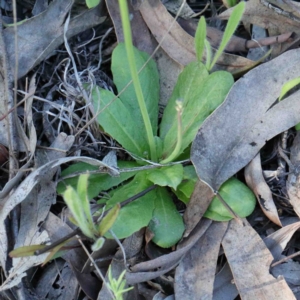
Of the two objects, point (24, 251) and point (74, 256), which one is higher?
point (24, 251)

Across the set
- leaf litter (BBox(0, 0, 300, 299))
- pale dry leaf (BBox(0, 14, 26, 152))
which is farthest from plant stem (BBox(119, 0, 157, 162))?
pale dry leaf (BBox(0, 14, 26, 152))

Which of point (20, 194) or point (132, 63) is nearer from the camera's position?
point (132, 63)

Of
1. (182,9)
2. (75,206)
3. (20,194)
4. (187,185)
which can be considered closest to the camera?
(75,206)

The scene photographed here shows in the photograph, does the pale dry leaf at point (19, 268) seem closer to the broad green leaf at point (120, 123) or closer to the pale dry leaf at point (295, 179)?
the broad green leaf at point (120, 123)

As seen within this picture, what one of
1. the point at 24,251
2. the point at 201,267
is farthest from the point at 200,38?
the point at 24,251

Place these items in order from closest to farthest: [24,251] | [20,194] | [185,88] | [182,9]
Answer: [24,251] < [20,194] < [185,88] < [182,9]

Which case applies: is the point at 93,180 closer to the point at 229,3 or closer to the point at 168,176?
the point at 168,176

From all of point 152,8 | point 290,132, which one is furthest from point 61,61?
point 290,132

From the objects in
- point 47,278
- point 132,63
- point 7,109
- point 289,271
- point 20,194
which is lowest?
point 289,271
